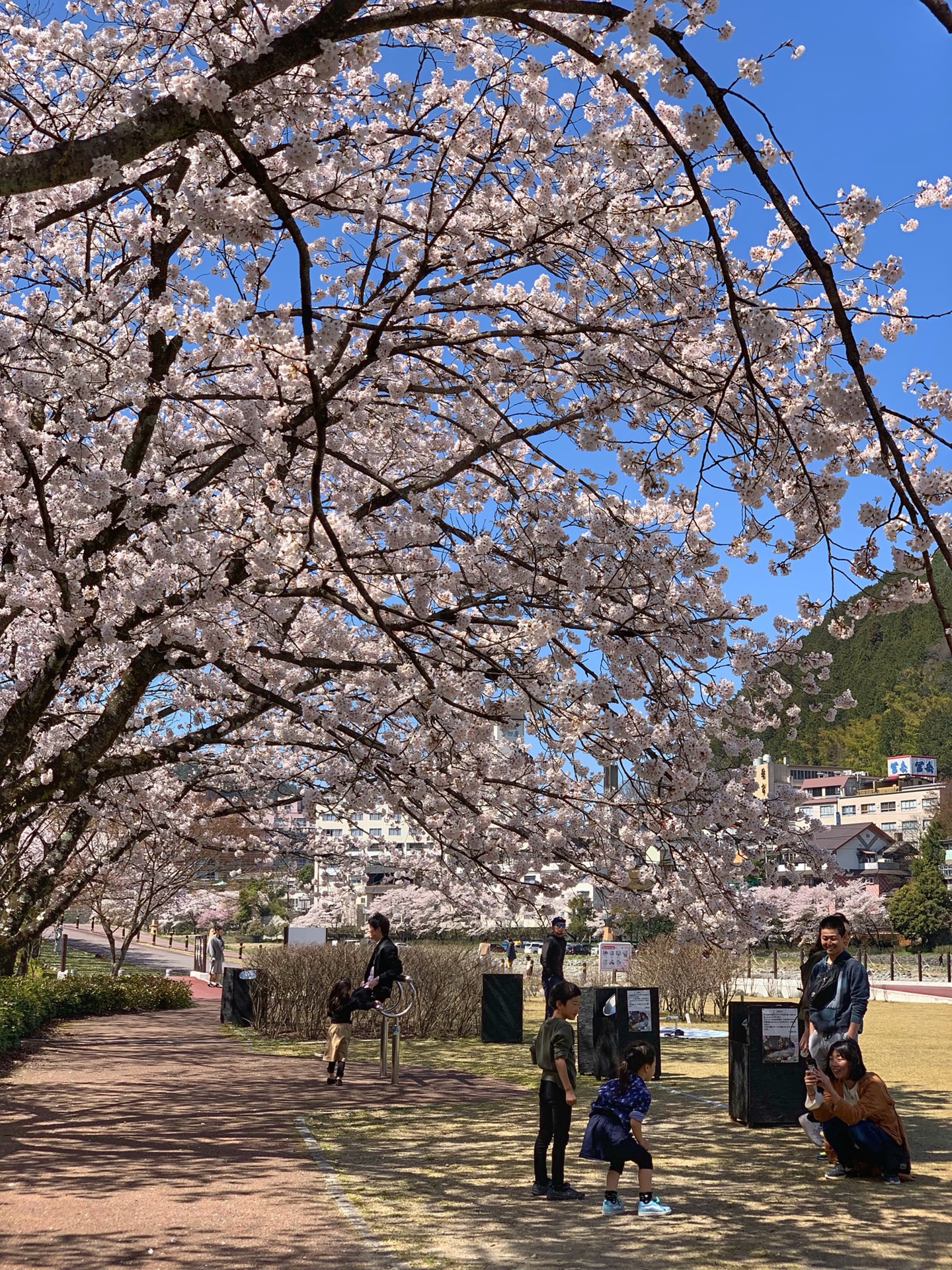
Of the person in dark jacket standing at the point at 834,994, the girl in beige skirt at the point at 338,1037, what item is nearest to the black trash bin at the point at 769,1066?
the person in dark jacket standing at the point at 834,994

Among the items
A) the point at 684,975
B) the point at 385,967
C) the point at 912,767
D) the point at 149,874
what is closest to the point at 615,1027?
the point at 385,967

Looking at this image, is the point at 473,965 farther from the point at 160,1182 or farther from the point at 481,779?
the point at 160,1182

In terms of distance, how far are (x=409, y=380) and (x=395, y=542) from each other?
1.15 meters

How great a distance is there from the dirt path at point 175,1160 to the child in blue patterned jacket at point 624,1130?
1457mm

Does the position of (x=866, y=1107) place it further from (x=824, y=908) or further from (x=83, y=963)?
(x=824, y=908)

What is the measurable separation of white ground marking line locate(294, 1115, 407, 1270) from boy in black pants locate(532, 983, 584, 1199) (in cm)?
111

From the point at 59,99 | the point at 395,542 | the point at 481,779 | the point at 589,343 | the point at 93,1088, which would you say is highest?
the point at 59,99

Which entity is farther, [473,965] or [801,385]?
[473,965]

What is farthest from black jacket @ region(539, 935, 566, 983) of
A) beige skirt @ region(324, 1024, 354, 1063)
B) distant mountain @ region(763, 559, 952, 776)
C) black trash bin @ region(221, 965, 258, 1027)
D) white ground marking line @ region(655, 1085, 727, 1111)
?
distant mountain @ region(763, 559, 952, 776)

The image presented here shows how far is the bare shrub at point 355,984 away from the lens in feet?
55.3

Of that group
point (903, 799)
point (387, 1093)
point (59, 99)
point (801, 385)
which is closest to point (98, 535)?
point (59, 99)

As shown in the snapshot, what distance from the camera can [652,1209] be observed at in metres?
6.18

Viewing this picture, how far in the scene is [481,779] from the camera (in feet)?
30.7

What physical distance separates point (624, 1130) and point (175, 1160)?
316 cm
